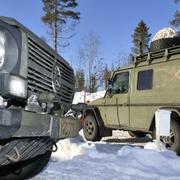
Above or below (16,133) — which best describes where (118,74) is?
above

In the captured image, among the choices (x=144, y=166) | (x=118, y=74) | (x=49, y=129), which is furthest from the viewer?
(x=118, y=74)

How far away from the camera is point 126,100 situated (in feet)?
33.2

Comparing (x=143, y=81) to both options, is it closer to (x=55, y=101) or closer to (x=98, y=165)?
(x=98, y=165)

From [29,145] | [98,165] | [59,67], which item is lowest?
[98,165]

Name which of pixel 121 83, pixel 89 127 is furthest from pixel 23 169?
pixel 89 127

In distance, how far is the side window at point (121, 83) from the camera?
1031 cm

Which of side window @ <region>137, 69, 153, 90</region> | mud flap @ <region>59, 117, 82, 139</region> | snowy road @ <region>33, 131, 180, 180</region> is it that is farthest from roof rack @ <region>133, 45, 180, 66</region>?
mud flap @ <region>59, 117, 82, 139</region>

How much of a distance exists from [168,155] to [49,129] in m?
4.09

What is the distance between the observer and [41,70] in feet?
12.8

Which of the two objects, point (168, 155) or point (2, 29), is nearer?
point (2, 29)

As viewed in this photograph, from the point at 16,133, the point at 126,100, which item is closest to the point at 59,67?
the point at 16,133

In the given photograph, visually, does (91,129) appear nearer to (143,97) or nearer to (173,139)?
(143,97)

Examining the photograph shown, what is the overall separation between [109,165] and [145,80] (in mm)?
3907

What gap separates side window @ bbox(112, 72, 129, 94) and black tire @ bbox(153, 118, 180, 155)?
6.79 feet
